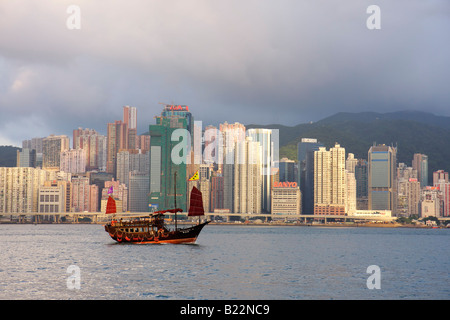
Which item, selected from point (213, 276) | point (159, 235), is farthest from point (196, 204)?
point (213, 276)

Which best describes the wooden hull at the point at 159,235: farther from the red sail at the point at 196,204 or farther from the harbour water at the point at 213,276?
the harbour water at the point at 213,276

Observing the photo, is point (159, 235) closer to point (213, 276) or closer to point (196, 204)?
point (196, 204)

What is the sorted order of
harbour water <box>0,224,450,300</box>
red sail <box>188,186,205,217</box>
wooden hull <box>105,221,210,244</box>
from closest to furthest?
harbour water <box>0,224,450,300</box> → red sail <box>188,186,205,217</box> → wooden hull <box>105,221,210,244</box>

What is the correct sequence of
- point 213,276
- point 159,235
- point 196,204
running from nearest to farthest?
1. point 213,276
2. point 196,204
3. point 159,235

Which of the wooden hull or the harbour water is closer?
the harbour water

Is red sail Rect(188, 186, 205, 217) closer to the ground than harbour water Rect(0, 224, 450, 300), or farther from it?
farther from it

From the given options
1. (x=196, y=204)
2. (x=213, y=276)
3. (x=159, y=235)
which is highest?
(x=196, y=204)

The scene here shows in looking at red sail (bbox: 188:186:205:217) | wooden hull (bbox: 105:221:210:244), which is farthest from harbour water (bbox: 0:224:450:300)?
wooden hull (bbox: 105:221:210:244)

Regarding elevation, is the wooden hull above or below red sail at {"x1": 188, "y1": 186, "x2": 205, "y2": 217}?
below

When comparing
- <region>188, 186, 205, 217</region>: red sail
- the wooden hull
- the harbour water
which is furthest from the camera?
the wooden hull

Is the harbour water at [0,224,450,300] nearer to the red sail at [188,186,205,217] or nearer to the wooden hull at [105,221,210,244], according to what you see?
the red sail at [188,186,205,217]
